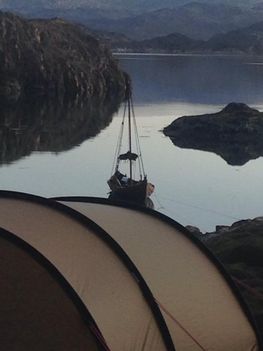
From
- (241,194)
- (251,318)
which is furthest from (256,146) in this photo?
(251,318)

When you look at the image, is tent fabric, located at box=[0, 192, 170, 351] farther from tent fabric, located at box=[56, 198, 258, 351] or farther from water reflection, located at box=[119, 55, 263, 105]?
water reflection, located at box=[119, 55, 263, 105]

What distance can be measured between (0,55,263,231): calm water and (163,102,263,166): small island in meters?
1.89

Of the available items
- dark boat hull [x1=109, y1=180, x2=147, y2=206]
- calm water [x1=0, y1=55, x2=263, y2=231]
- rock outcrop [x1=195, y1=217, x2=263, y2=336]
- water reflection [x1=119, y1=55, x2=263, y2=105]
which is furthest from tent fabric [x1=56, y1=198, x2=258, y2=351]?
water reflection [x1=119, y1=55, x2=263, y2=105]

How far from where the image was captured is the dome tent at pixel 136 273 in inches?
324

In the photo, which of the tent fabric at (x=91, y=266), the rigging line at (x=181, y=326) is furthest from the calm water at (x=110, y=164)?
the tent fabric at (x=91, y=266)

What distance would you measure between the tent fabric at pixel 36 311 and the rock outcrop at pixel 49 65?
295ft

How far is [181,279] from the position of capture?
30.5ft

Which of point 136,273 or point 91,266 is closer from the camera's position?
point 91,266

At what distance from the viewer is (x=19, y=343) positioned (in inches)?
303

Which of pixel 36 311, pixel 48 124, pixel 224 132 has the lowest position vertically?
pixel 48 124

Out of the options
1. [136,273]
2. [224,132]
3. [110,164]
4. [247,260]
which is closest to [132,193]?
[110,164]

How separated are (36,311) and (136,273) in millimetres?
1448

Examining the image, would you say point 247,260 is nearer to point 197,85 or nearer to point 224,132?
point 224,132

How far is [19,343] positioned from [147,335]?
1.57 metres
